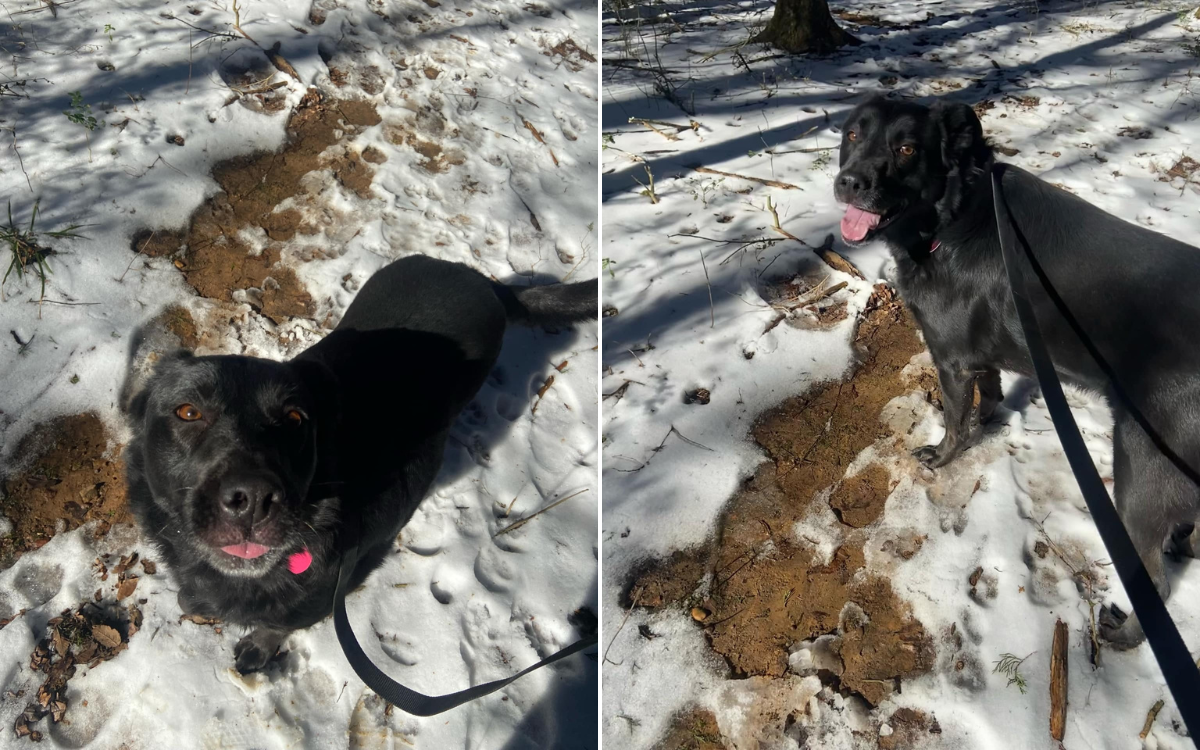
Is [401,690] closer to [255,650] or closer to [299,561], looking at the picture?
[299,561]

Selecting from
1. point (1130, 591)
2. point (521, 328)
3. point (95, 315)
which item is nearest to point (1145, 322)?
point (1130, 591)

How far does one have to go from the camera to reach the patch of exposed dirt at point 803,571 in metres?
2.65

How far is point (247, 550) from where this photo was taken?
231 cm

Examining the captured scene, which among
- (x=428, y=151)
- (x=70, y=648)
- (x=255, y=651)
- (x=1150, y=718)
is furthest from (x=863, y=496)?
(x=428, y=151)

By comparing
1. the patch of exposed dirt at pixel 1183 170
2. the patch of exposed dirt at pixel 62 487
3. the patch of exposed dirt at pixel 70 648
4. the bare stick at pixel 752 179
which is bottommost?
the patch of exposed dirt at pixel 70 648

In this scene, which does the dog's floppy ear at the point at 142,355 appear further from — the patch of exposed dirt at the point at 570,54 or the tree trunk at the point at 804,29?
the tree trunk at the point at 804,29

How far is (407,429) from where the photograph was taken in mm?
2977

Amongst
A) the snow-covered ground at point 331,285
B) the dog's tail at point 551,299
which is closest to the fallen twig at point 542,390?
the snow-covered ground at point 331,285

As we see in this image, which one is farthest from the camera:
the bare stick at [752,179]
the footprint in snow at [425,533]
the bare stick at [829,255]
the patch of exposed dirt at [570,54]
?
the patch of exposed dirt at [570,54]

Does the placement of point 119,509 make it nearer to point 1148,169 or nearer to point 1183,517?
point 1183,517

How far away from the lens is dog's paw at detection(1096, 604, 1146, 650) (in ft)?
8.51

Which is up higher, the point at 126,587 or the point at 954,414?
the point at 954,414

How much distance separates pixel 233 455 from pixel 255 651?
A: 108 cm

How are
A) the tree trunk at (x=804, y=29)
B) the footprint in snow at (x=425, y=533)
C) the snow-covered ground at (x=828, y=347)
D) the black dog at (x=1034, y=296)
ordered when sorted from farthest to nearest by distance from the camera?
the tree trunk at (x=804, y=29)
the footprint in snow at (x=425, y=533)
the snow-covered ground at (x=828, y=347)
the black dog at (x=1034, y=296)
